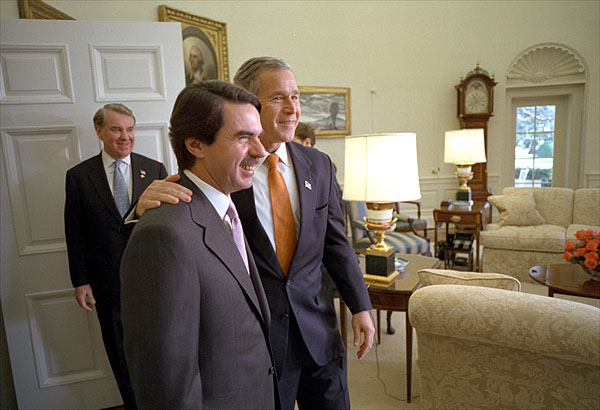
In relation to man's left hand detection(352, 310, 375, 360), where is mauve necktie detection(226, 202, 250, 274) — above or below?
above

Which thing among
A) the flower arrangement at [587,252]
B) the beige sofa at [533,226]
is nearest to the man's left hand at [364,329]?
the flower arrangement at [587,252]

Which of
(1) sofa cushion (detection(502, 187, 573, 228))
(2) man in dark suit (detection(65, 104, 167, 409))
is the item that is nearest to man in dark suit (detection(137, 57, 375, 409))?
(2) man in dark suit (detection(65, 104, 167, 409))

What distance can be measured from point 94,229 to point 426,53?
5.78 metres

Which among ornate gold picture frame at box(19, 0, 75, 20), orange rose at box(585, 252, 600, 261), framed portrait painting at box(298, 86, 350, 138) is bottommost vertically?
orange rose at box(585, 252, 600, 261)

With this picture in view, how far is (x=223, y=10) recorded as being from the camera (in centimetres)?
492

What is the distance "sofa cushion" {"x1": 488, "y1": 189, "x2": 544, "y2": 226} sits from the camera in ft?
14.7

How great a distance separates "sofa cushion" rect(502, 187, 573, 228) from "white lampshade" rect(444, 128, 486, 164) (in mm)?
899

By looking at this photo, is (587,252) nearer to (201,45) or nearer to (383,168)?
(383,168)

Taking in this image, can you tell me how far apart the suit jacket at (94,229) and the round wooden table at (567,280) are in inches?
113

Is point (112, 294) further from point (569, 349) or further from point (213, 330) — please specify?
point (569, 349)

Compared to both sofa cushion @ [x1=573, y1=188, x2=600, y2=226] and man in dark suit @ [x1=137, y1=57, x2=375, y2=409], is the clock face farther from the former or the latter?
man in dark suit @ [x1=137, y1=57, x2=375, y2=409]

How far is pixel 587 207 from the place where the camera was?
176 inches

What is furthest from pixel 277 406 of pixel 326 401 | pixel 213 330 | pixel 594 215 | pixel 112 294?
pixel 594 215

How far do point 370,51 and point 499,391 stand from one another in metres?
5.41
